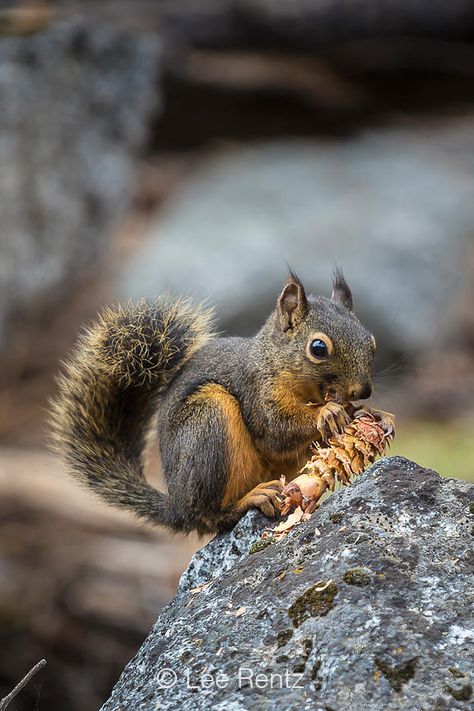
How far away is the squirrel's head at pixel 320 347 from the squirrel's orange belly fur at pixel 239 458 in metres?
0.18

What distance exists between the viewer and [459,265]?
25.3 ft

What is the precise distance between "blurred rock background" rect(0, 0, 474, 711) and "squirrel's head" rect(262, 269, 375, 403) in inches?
66.9

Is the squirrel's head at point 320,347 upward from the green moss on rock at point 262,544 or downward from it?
upward

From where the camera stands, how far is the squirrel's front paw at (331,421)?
2.59m

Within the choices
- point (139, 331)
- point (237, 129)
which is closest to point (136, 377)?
point (139, 331)

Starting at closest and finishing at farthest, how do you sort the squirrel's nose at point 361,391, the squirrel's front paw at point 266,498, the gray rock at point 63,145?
the squirrel's front paw at point 266,498 → the squirrel's nose at point 361,391 → the gray rock at point 63,145

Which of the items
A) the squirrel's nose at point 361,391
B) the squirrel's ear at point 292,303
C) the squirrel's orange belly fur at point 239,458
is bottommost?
the squirrel's orange belly fur at point 239,458

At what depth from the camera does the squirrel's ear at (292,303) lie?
292 centimetres

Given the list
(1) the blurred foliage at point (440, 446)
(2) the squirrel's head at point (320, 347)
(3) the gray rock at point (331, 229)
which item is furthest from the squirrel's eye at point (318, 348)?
(3) the gray rock at point (331, 229)

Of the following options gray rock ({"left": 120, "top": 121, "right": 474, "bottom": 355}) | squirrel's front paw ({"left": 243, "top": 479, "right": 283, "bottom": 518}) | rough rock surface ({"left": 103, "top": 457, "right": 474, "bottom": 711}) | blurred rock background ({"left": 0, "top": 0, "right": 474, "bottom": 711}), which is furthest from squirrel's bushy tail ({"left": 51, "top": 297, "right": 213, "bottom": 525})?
gray rock ({"left": 120, "top": 121, "right": 474, "bottom": 355})

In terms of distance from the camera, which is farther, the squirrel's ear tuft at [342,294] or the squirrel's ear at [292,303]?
the squirrel's ear tuft at [342,294]

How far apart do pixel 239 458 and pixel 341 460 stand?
43cm

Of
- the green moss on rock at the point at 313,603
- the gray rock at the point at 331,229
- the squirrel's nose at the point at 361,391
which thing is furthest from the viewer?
the gray rock at the point at 331,229

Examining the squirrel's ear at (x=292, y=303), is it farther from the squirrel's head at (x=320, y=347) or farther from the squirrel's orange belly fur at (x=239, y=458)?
the squirrel's orange belly fur at (x=239, y=458)
